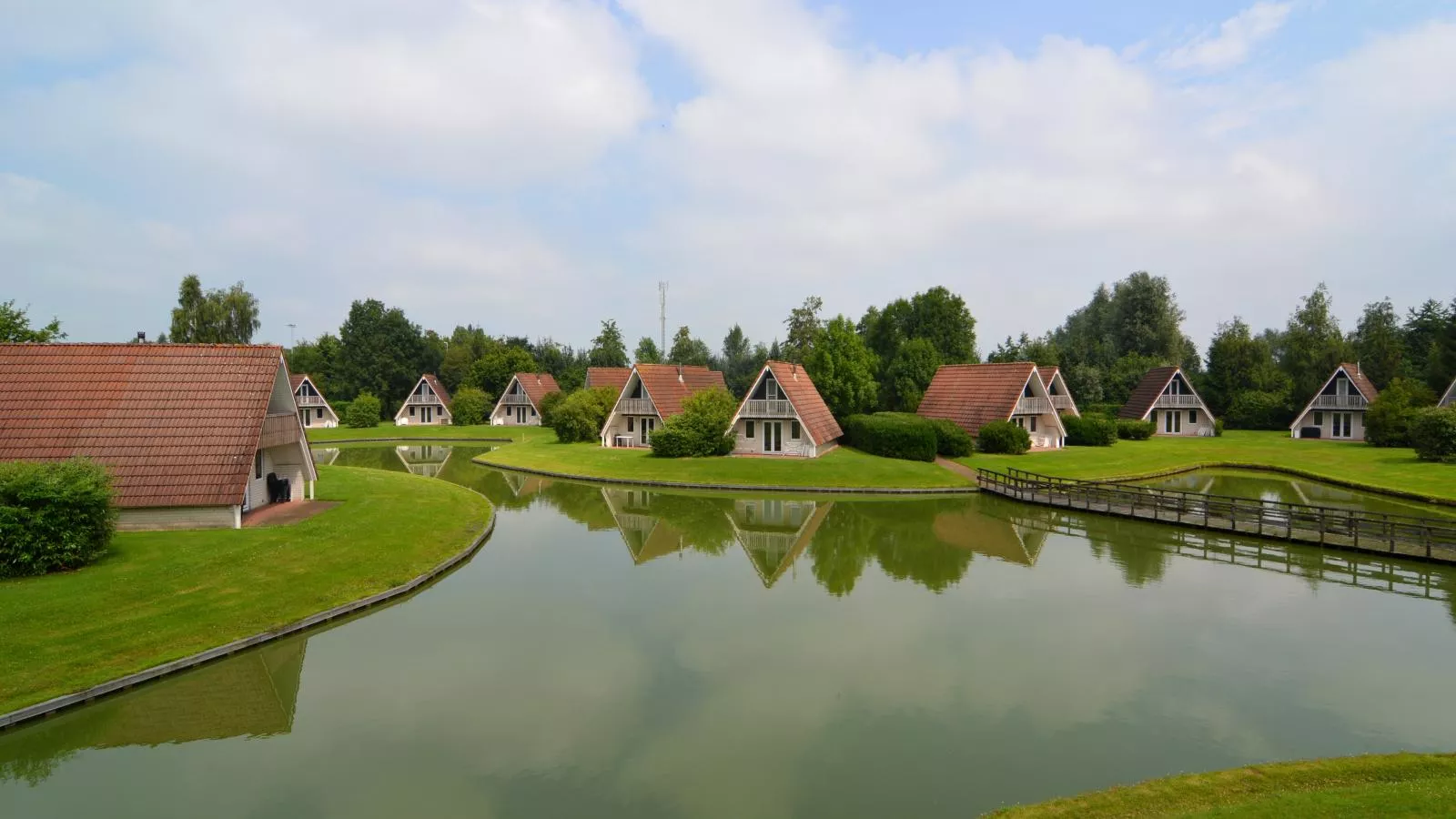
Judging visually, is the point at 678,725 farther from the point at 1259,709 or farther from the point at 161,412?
the point at 161,412

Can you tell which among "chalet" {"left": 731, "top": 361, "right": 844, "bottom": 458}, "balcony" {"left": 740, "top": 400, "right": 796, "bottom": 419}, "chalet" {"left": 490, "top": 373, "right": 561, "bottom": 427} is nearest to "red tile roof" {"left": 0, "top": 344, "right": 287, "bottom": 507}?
"balcony" {"left": 740, "top": 400, "right": 796, "bottom": 419}

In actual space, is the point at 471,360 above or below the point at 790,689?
above

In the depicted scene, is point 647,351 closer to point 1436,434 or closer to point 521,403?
point 521,403

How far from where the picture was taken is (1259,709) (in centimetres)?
1172

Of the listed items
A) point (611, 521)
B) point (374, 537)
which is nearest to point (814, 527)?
point (611, 521)

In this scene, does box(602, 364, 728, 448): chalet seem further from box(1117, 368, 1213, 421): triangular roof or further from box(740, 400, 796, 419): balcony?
box(1117, 368, 1213, 421): triangular roof

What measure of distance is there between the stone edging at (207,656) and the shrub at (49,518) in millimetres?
5498

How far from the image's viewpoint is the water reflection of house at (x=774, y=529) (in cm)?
2174

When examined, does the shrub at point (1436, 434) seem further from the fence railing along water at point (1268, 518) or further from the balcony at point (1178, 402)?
the balcony at point (1178, 402)

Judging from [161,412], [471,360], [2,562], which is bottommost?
[2,562]

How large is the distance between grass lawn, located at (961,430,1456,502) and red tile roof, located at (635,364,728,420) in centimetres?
1827

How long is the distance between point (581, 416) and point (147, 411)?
31870 millimetres

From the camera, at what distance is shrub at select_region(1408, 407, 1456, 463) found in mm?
35750

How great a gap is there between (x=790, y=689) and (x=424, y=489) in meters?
22.6
